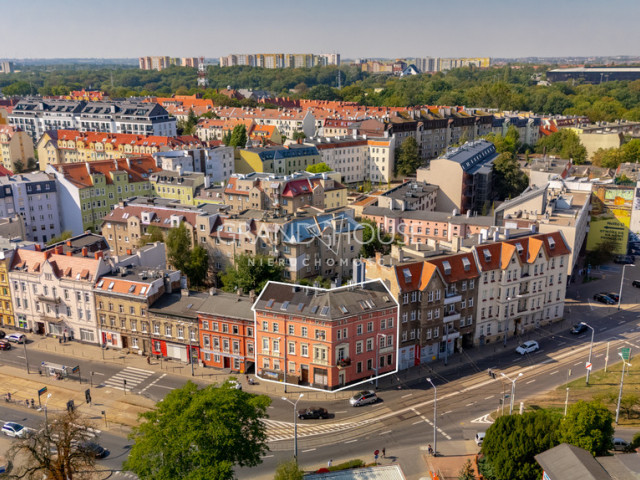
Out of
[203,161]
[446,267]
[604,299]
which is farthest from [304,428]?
[203,161]

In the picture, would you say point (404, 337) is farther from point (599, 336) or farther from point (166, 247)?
point (166, 247)

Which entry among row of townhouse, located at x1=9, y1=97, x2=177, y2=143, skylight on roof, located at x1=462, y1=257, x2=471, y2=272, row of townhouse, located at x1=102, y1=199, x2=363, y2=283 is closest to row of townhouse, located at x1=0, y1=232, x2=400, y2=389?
skylight on roof, located at x1=462, y1=257, x2=471, y2=272

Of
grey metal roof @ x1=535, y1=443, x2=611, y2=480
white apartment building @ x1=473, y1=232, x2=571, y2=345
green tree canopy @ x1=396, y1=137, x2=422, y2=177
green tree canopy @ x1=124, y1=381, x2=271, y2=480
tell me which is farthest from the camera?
green tree canopy @ x1=396, y1=137, x2=422, y2=177

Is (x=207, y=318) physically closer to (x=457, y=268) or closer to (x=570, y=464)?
(x=457, y=268)

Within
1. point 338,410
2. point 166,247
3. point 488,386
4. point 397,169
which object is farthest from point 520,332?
point 397,169

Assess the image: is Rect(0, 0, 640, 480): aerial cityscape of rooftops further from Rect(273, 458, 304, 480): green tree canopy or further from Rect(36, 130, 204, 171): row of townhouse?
Rect(36, 130, 204, 171): row of townhouse

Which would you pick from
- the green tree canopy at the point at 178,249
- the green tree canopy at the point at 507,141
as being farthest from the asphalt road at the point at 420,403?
the green tree canopy at the point at 507,141

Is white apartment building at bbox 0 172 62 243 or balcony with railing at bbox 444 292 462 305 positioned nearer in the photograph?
balcony with railing at bbox 444 292 462 305
